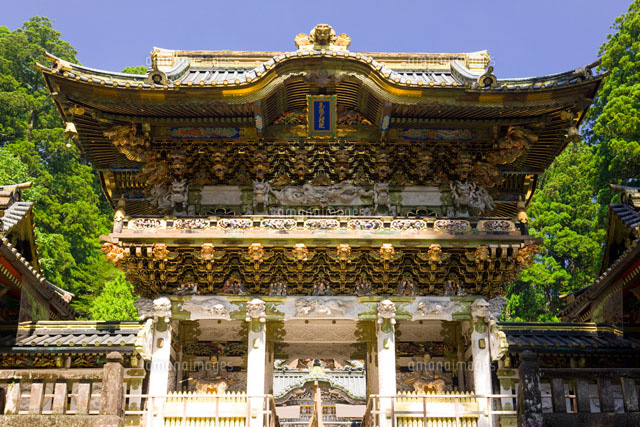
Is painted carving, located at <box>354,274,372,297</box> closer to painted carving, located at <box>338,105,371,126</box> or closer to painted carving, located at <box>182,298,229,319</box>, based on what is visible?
painted carving, located at <box>182,298,229,319</box>

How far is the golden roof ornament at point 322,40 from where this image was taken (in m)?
15.9

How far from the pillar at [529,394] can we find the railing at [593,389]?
0.25 m

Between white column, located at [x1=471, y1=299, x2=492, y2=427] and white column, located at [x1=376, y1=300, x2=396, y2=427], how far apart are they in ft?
6.17

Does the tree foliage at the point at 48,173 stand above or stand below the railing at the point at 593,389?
above

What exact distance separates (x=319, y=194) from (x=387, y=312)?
3.55 m

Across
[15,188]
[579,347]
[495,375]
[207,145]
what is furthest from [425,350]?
[15,188]

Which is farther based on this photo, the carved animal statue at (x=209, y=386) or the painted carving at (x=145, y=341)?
the carved animal statue at (x=209, y=386)

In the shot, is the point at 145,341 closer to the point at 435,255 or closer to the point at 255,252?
the point at 255,252

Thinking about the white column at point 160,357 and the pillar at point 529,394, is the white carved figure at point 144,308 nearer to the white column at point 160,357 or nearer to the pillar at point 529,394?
the white column at point 160,357

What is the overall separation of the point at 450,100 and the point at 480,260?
12.4 ft

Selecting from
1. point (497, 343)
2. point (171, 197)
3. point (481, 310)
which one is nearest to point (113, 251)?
point (171, 197)

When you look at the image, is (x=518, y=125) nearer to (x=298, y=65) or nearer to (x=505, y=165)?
(x=505, y=165)

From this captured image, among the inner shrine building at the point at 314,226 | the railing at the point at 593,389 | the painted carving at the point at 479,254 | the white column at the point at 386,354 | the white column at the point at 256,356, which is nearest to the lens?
the railing at the point at 593,389

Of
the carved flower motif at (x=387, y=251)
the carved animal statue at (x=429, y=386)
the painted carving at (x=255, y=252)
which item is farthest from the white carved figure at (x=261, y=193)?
the carved animal statue at (x=429, y=386)
